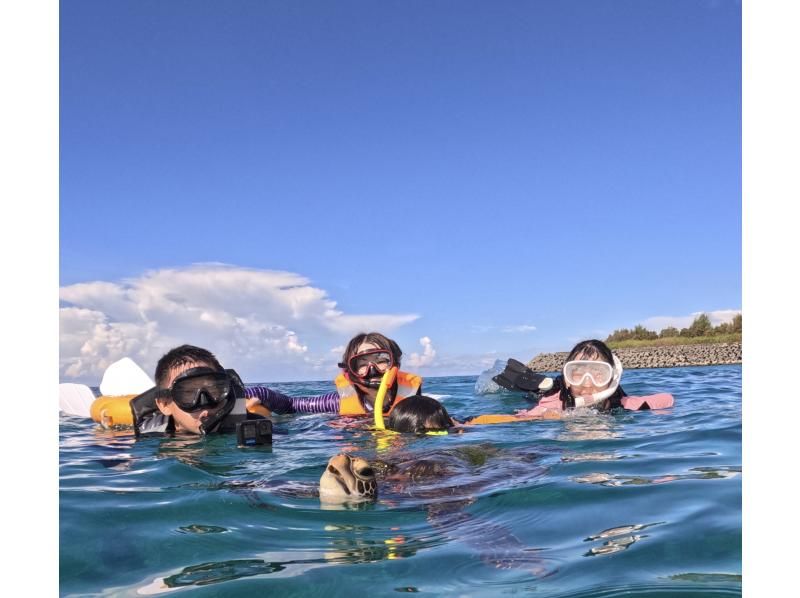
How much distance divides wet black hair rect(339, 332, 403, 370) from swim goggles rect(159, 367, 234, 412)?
2036mm

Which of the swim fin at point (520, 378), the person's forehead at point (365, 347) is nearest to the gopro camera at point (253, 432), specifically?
the person's forehead at point (365, 347)

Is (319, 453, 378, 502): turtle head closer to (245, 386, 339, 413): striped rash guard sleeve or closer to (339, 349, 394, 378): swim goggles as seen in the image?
(339, 349, 394, 378): swim goggles

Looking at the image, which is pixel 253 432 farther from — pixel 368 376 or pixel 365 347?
pixel 365 347

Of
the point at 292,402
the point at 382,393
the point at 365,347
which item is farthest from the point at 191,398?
the point at 292,402

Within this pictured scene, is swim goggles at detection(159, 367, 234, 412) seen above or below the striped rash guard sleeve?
above

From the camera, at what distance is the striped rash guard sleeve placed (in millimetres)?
9172

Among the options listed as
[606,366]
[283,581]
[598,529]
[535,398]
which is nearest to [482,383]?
[535,398]

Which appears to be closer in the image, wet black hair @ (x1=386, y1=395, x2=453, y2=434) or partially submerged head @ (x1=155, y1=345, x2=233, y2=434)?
wet black hair @ (x1=386, y1=395, x2=453, y2=434)

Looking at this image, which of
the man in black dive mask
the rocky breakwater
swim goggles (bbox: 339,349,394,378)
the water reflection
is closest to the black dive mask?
the man in black dive mask

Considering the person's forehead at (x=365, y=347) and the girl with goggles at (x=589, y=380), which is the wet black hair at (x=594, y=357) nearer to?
the girl with goggles at (x=589, y=380)

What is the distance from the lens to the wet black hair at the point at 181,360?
647 centimetres

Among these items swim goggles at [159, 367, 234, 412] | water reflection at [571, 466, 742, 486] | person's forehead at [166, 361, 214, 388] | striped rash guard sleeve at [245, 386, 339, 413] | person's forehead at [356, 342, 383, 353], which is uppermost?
person's forehead at [356, 342, 383, 353]

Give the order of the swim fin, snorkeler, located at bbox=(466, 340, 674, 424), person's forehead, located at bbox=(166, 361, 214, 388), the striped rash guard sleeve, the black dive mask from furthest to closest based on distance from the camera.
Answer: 1. the swim fin
2. the striped rash guard sleeve
3. snorkeler, located at bbox=(466, 340, 674, 424)
4. person's forehead, located at bbox=(166, 361, 214, 388)
5. the black dive mask

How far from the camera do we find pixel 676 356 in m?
33.2
